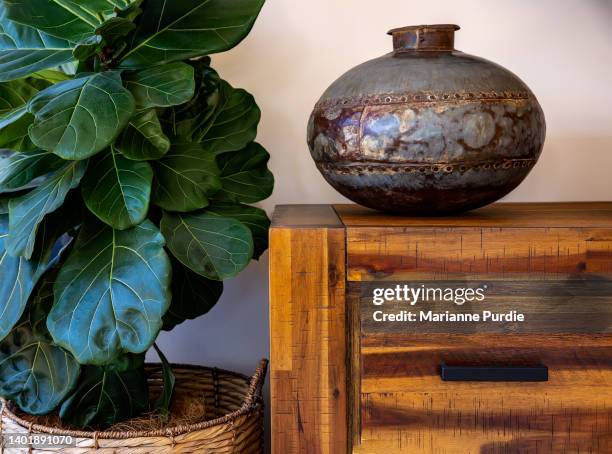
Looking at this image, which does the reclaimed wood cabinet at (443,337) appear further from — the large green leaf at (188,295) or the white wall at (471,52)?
the white wall at (471,52)

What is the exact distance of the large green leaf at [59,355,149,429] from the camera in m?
1.21

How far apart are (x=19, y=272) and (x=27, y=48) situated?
403 millimetres

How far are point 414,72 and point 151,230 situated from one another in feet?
1.69

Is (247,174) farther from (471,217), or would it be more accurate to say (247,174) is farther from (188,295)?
(471,217)

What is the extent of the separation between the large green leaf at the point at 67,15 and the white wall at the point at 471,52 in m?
0.48

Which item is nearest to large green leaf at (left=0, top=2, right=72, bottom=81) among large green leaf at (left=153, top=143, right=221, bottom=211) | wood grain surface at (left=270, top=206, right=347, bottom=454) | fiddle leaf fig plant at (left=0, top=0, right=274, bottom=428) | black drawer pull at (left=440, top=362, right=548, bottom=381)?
fiddle leaf fig plant at (left=0, top=0, right=274, bottom=428)

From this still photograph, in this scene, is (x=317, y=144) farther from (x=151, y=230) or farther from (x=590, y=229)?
(x=590, y=229)

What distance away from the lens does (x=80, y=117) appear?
944 millimetres

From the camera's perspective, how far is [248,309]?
5.41 ft

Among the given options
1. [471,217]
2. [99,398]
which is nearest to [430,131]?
[471,217]

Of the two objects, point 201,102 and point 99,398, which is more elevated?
point 201,102

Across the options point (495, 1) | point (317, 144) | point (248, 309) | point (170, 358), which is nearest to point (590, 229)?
point (317, 144)

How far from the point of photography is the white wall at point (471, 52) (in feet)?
5.12

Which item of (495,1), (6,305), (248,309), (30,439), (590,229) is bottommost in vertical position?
(30,439)
